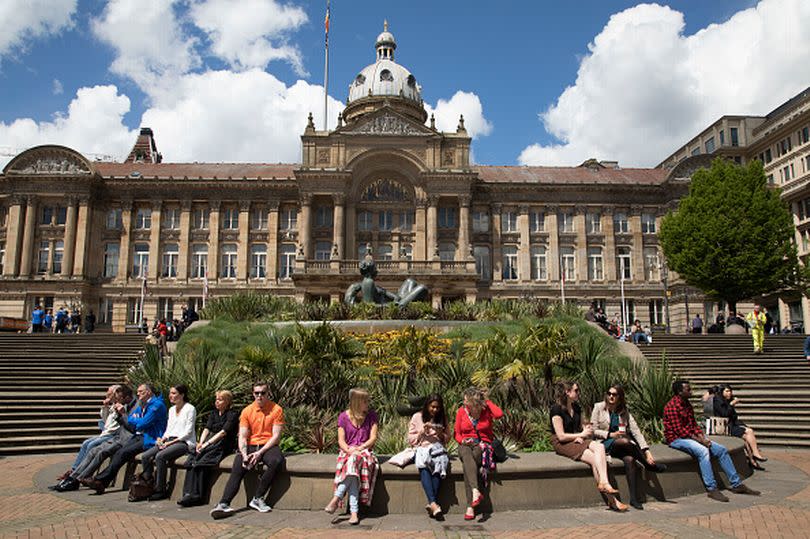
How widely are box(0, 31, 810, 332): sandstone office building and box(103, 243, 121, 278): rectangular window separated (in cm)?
13

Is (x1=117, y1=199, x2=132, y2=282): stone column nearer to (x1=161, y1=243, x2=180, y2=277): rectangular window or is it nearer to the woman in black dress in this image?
(x1=161, y1=243, x2=180, y2=277): rectangular window

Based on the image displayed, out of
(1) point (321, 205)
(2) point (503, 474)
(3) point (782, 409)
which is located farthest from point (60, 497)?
(1) point (321, 205)

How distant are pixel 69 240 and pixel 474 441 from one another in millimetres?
52288

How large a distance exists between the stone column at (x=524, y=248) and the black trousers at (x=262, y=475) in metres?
46.2

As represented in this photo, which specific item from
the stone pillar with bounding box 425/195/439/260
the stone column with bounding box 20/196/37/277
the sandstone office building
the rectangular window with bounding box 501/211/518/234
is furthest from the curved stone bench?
the stone column with bounding box 20/196/37/277

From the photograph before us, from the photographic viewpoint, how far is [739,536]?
22.7 ft

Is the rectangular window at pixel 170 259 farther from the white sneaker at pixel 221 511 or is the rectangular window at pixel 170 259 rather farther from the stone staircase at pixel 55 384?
the white sneaker at pixel 221 511

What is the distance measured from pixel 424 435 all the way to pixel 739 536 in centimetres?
390

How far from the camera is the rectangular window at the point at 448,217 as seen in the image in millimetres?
52125

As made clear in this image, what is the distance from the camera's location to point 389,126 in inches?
1984

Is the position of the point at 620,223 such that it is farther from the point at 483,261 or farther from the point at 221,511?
the point at 221,511

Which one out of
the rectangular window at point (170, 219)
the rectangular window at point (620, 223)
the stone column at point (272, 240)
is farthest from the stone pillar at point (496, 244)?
the rectangular window at point (170, 219)

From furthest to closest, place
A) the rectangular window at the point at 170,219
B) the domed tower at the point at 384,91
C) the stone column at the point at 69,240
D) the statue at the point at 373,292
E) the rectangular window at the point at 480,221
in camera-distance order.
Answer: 1. the domed tower at the point at 384,91
2. the rectangular window at the point at 480,221
3. the rectangular window at the point at 170,219
4. the stone column at the point at 69,240
5. the statue at the point at 373,292

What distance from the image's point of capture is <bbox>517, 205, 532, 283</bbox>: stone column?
52.8 metres
